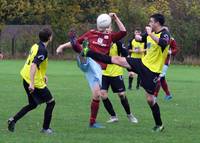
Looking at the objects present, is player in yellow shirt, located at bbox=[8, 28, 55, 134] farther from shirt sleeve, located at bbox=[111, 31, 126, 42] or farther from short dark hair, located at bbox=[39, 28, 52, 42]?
shirt sleeve, located at bbox=[111, 31, 126, 42]

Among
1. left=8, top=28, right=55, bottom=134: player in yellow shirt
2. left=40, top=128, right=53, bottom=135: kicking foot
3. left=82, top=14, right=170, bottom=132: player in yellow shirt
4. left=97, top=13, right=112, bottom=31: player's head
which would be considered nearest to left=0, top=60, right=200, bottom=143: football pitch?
left=40, top=128, right=53, bottom=135: kicking foot

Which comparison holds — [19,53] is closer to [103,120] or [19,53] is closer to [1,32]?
[1,32]

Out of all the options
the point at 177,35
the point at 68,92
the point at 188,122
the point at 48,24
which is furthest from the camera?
the point at 48,24

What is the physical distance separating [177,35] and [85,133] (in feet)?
111

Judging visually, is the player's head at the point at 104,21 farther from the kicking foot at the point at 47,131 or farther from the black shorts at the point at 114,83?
the kicking foot at the point at 47,131

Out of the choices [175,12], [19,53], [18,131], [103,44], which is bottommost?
[19,53]

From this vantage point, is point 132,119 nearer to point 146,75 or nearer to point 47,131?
point 146,75

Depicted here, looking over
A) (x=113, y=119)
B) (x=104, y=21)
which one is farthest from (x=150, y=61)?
(x=113, y=119)

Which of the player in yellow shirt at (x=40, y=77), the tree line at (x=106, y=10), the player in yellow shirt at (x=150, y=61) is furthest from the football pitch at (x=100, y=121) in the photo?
the tree line at (x=106, y=10)

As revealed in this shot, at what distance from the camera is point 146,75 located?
35.3 feet

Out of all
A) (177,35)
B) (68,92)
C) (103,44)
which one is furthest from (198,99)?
(177,35)

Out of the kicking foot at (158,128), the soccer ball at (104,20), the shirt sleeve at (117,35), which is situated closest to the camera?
the kicking foot at (158,128)

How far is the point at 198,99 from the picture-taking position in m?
17.6

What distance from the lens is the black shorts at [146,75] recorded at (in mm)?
10742
